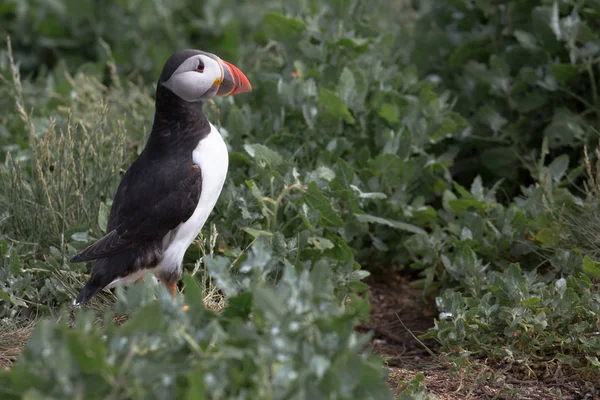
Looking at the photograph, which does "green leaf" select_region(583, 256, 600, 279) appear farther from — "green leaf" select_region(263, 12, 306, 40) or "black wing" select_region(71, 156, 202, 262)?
"green leaf" select_region(263, 12, 306, 40)

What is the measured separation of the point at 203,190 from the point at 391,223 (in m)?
1.15

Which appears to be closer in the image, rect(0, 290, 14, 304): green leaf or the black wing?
the black wing

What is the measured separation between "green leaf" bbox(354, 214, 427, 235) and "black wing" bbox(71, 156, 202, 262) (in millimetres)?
1031

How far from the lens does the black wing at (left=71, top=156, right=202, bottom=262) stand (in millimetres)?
3393

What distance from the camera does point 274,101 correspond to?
4.86 metres

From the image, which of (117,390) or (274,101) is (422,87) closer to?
(274,101)

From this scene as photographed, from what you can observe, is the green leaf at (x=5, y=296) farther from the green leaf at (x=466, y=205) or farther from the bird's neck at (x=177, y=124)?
the green leaf at (x=466, y=205)

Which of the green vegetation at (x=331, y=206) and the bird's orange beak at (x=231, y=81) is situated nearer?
the green vegetation at (x=331, y=206)

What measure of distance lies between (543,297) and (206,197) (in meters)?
1.47

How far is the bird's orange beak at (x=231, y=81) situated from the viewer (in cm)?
346

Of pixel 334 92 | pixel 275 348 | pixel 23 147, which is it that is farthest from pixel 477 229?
pixel 23 147

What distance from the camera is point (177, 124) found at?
3.52 metres

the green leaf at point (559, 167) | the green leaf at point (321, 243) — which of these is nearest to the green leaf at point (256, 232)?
the green leaf at point (321, 243)

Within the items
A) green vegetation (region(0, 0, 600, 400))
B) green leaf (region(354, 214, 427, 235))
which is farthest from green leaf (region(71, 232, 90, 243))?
green leaf (region(354, 214, 427, 235))
